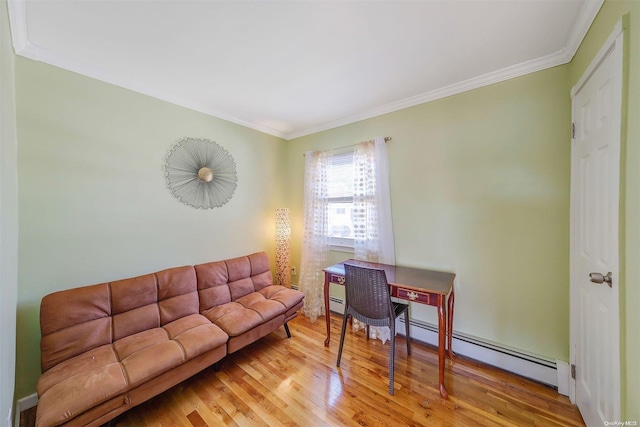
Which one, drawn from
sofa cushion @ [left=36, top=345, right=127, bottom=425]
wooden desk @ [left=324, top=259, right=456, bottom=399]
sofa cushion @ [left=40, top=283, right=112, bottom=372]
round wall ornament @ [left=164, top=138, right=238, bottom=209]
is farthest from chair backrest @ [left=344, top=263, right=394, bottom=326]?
sofa cushion @ [left=40, top=283, right=112, bottom=372]

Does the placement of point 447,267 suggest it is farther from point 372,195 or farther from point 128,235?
point 128,235

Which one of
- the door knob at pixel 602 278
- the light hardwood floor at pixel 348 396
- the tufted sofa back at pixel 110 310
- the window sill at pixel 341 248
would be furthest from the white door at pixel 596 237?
the tufted sofa back at pixel 110 310

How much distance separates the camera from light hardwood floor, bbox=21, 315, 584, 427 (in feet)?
4.79

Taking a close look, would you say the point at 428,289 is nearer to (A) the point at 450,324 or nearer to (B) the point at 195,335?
(A) the point at 450,324

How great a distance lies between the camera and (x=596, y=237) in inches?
49.4

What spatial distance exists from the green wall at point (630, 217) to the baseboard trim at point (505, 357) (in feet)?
2.80

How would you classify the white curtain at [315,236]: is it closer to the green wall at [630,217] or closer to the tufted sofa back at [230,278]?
the tufted sofa back at [230,278]

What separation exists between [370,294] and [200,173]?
6.91ft

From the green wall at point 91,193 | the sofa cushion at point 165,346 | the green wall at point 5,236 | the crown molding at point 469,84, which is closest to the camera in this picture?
the green wall at point 5,236

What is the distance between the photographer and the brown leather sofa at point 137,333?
4.07 feet

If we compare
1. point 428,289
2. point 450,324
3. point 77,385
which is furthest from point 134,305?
point 450,324

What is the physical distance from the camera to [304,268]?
3049 mm

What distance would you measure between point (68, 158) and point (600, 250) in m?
3.52

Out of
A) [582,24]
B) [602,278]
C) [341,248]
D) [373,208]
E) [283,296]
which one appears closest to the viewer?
[602,278]
